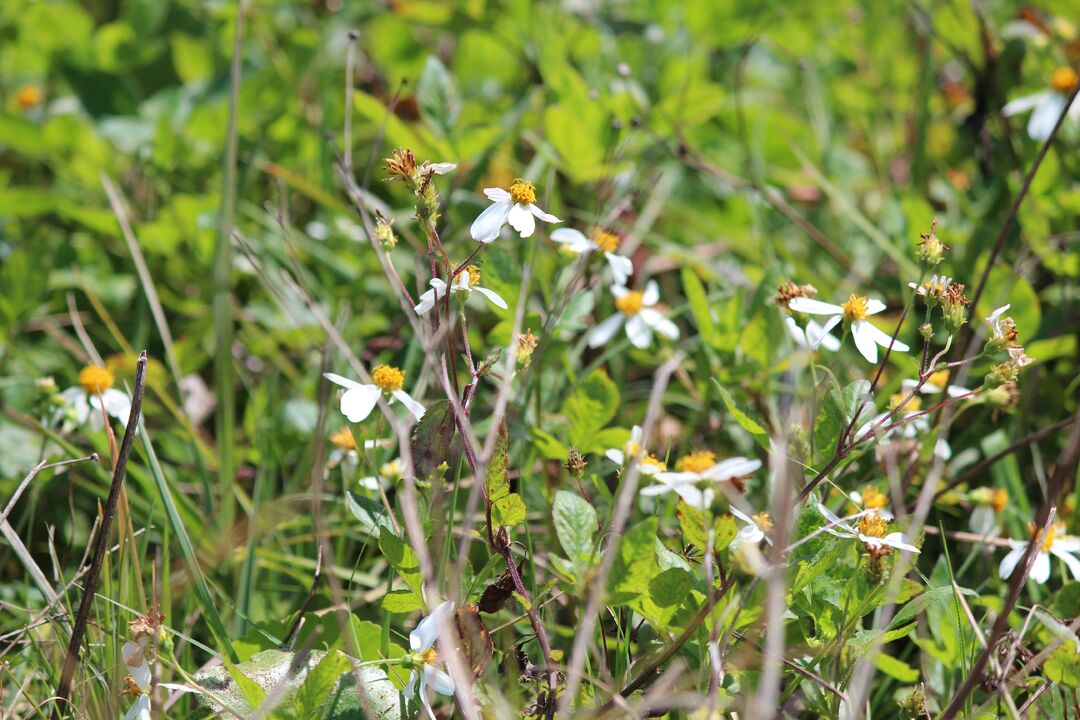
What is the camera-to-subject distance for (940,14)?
7.56ft

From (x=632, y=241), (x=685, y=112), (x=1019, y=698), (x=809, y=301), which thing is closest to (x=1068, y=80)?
(x=685, y=112)

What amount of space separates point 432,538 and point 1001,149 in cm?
169

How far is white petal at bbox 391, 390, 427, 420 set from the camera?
1.24m

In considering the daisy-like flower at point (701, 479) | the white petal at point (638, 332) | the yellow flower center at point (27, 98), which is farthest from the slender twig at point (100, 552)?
the yellow flower center at point (27, 98)

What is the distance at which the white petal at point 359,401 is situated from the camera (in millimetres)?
1193

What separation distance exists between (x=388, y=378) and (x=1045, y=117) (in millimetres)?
1485

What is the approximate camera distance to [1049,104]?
1.98 m

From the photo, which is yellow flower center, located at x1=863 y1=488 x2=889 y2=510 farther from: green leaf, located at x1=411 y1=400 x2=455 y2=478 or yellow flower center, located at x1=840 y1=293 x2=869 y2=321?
green leaf, located at x1=411 y1=400 x2=455 y2=478

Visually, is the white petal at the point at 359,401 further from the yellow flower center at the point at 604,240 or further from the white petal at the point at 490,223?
the yellow flower center at the point at 604,240

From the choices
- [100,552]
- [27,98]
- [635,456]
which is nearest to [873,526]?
[635,456]

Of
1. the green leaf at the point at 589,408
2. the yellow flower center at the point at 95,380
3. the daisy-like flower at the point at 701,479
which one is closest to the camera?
the daisy-like flower at the point at 701,479

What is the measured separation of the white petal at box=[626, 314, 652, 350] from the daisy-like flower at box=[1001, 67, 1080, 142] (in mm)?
934

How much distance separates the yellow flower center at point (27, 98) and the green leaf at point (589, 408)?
1783 millimetres

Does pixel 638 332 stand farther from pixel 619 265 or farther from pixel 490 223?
pixel 490 223
